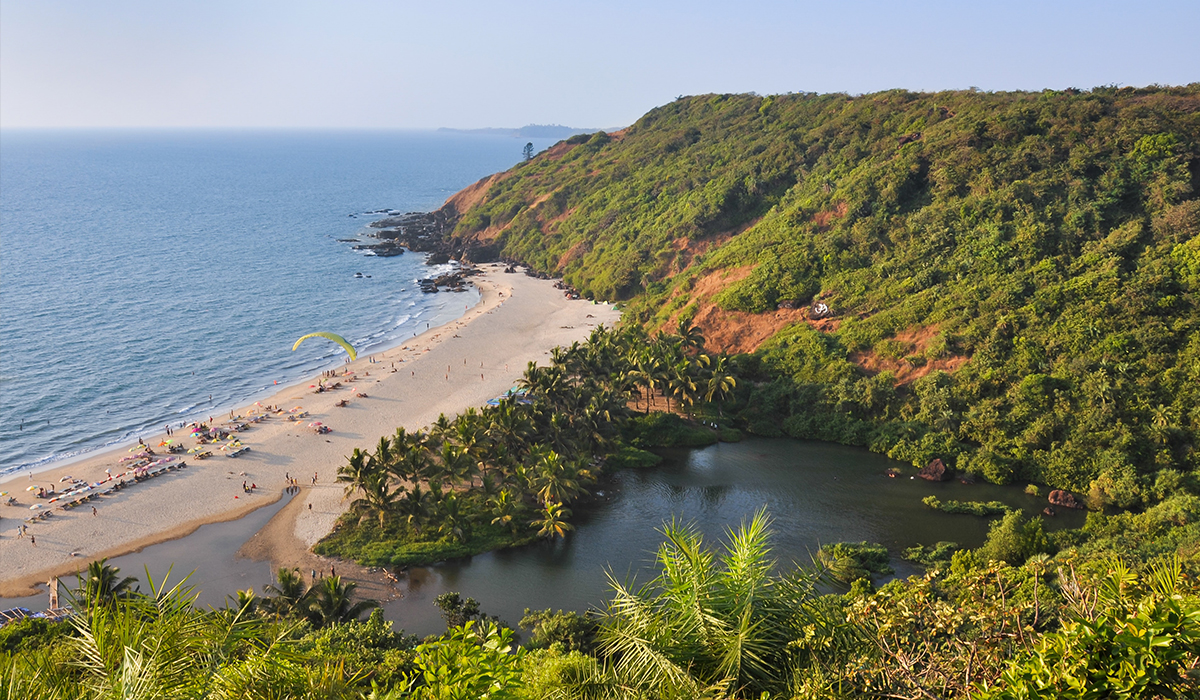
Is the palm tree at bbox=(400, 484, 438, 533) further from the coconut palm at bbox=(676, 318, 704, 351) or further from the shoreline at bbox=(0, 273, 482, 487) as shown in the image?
the coconut palm at bbox=(676, 318, 704, 351)

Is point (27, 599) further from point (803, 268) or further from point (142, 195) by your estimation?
point (142, 195)

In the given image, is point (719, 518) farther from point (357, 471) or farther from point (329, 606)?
point (329, 606)

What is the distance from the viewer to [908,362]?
56844 mm

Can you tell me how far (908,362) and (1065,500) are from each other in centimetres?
1535

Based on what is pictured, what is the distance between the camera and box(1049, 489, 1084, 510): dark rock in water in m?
44.8

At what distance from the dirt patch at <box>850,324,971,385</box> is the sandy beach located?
31.1 meters

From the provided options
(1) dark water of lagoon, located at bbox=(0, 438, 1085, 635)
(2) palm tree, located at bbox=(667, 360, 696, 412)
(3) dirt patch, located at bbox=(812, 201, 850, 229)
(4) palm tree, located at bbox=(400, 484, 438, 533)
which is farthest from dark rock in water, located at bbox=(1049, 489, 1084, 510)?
(4) palm tree, located at bbox=(400, 484, 438, 533)

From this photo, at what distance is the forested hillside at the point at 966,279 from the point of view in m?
48.0

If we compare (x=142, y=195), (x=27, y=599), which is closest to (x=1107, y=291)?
(x=27, y=599)

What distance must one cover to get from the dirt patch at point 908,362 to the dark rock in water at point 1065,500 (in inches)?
487

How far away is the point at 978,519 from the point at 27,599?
52.6m

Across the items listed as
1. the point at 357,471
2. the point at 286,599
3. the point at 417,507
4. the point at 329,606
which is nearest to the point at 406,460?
the point at 357,471

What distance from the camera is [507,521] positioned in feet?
138

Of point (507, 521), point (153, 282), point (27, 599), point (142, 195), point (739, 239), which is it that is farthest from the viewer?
point (142, 195)
